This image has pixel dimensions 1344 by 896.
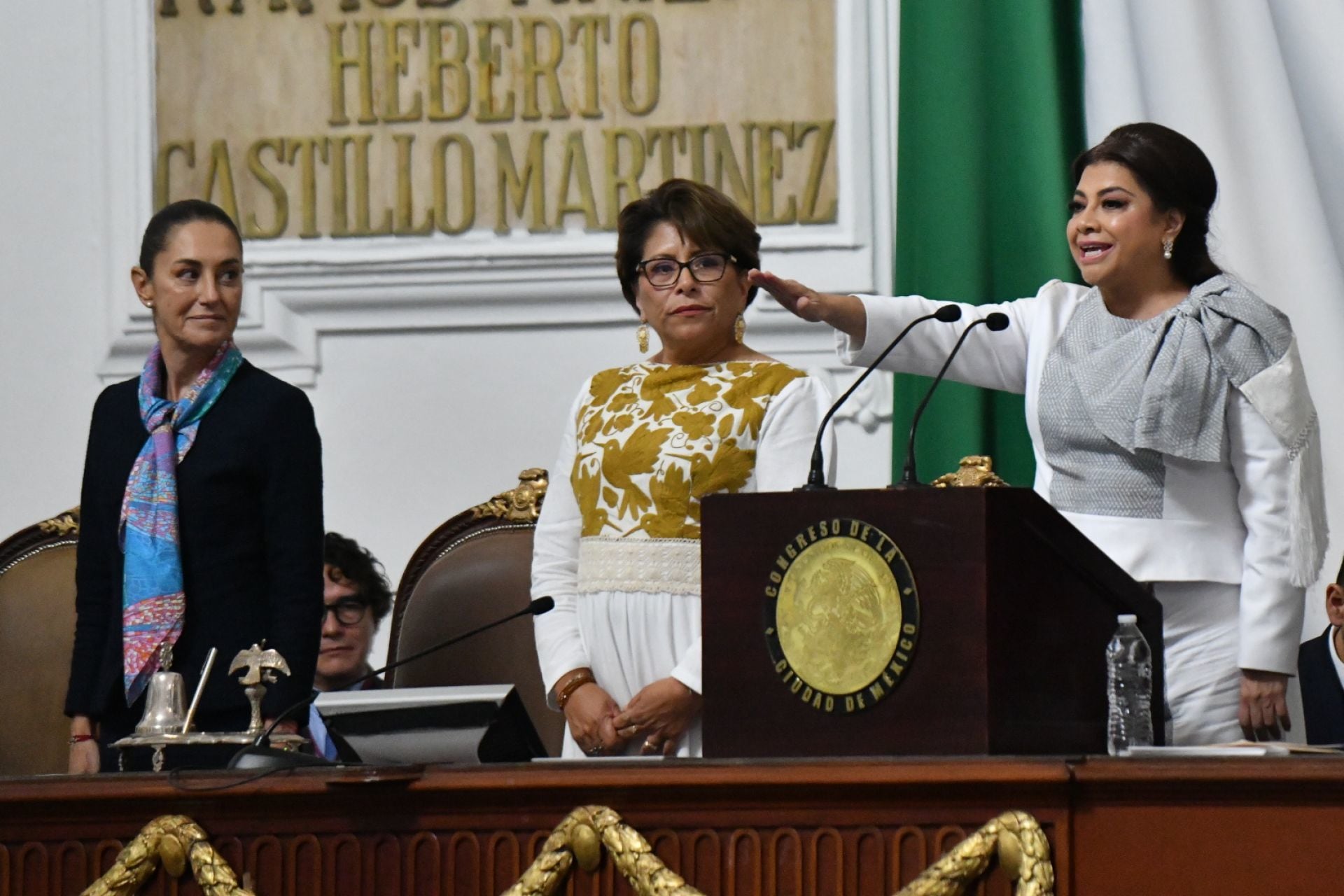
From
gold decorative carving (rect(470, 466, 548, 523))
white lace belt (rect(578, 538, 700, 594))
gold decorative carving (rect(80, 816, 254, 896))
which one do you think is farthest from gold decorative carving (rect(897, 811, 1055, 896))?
gold decorative carving (rect(470, 466, 548, 523))

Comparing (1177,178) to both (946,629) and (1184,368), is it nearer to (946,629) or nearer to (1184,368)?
(1184,368)

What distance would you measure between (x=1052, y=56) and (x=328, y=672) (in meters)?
1.72

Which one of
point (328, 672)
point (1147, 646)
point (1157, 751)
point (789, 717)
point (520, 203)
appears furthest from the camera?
point (520, 203)

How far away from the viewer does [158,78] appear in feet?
13.0

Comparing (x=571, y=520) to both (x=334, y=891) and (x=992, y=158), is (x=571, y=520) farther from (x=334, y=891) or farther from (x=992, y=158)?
(x=992, y=158)

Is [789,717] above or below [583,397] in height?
below

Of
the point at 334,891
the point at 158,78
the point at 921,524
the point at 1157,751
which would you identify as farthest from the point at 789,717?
the point at 158,78

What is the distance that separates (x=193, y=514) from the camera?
2.60 m

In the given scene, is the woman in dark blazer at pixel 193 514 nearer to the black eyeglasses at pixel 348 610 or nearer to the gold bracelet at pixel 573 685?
the gold bracelet at pixel 573 685

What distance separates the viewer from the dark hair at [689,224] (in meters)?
2.62

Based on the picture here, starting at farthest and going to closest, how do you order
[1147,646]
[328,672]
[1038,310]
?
[328,672] → [1038,310] → [1147,646]

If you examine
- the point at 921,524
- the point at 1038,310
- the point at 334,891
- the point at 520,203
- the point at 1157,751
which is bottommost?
the point at 334,891

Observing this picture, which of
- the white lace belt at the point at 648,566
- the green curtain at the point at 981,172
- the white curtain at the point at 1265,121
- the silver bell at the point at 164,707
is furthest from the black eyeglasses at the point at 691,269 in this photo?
the white curtain at the point at 1265,121

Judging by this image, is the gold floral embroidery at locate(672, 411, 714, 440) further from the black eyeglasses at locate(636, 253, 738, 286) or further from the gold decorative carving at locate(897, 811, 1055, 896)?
the gold decorative carving at locate(897, 811, 1055, 896)
